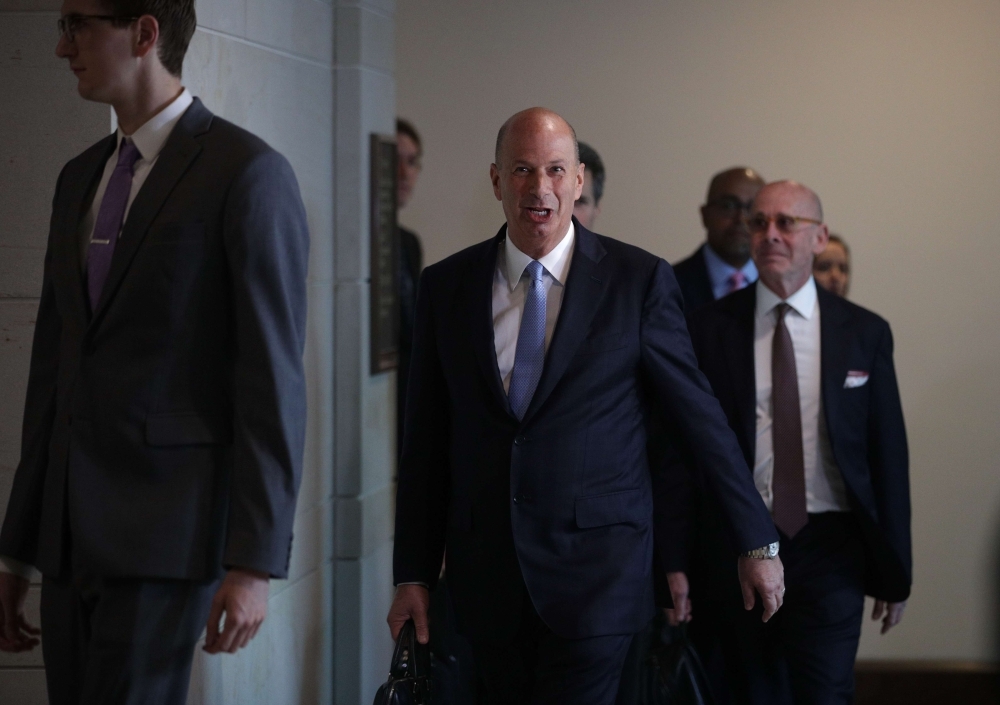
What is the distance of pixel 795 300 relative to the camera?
3217 mm

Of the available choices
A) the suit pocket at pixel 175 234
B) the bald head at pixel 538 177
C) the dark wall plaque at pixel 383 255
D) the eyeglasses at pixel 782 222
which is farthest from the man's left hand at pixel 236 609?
the eyeglasses at pixel 782 222

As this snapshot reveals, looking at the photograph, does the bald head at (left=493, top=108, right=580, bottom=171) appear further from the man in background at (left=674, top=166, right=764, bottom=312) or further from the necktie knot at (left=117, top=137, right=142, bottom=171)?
the man in background at (left=674, top=166, right=764, bottom=312)

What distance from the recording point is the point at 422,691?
238 cm

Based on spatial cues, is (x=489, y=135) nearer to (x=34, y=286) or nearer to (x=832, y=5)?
(x=34, y=286)

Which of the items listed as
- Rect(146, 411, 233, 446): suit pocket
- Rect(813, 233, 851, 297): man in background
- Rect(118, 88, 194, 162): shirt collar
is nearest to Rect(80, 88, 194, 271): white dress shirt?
Rect(118, 88, 194, 162): shirt collar

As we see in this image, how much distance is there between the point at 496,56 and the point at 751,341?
104 centimetres

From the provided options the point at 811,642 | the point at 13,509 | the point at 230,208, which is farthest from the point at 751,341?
the point at 13,509

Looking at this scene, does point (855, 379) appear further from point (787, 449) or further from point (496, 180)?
point (496, 180)

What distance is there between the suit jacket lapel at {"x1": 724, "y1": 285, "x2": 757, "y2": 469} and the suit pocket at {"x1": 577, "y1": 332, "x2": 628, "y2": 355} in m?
0.97

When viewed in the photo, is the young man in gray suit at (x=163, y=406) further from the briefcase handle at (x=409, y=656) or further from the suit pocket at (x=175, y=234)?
the briefcase handle at (x=409, y=656)

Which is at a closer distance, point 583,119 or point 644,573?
point 644,573

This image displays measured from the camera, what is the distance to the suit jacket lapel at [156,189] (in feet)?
5.90

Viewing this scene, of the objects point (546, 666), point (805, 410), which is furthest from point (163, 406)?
point (805, 410)

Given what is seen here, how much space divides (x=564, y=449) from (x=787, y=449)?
1.08 meters
